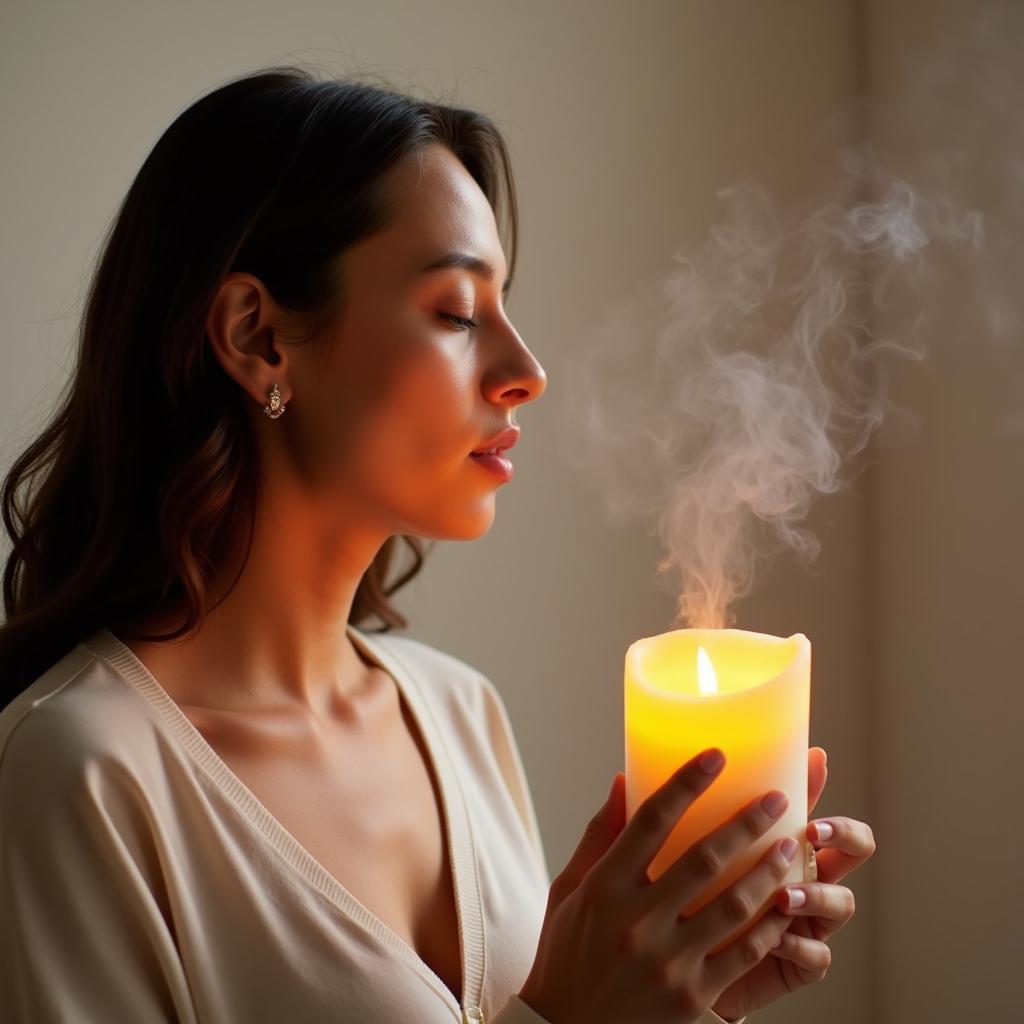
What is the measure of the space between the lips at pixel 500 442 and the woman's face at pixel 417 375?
1 centimetres

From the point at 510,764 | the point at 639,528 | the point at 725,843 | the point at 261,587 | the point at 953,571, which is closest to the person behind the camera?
the point at 725,843

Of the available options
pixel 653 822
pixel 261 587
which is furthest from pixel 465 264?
pixel 653 822

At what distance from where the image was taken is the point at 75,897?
1.18 metres

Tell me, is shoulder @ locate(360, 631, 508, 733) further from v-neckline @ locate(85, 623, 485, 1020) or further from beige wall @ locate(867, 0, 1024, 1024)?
beige wall @ locate(867, 0, 1024, 1024)

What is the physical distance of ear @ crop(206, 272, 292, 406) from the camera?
1368 mm

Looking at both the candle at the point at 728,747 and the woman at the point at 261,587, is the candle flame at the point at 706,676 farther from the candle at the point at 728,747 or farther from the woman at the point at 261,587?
the woman at the point at 261,587

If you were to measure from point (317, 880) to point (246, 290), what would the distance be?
69 cm

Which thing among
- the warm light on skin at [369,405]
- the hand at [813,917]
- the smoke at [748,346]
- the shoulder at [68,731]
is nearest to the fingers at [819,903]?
the hand at [813,917]

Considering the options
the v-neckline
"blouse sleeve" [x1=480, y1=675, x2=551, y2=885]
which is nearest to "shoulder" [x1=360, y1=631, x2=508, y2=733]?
"blouse sleeve" [x1=480, y1=675, x2=551, y2=885]

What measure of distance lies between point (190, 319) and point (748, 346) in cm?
113

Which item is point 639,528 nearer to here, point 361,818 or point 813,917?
point 361,818

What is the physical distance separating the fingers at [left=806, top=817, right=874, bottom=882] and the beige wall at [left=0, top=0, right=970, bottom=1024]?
0.75 meters

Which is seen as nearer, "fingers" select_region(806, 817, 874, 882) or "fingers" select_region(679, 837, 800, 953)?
"fingers" select_region(679, 837, 800, 953)

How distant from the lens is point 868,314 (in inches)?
83.5
